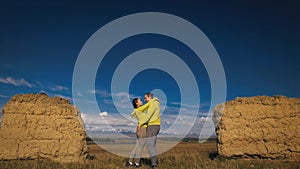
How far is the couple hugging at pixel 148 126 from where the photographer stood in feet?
31.1

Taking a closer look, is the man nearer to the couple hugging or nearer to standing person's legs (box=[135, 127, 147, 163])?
the couple hugging

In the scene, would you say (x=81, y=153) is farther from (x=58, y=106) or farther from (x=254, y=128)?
(x=254, y=128)

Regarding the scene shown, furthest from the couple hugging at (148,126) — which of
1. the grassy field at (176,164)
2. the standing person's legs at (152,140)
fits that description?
the grassy field at (176,164)

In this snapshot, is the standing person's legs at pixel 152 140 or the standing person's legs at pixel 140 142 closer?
the standing person's legs at pixel 152 140

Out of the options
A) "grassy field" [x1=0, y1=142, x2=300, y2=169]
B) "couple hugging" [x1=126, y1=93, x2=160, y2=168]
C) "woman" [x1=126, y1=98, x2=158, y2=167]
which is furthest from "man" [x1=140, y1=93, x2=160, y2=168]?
"grassy field" [x1=0, y1=142, x2=300, y2=169]

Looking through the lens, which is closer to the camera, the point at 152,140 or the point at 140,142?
the point at 152,140

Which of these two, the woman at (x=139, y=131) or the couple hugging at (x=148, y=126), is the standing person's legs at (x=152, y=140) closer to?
the couple hugging at (x=148, y=126)

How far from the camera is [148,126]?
9641 mm

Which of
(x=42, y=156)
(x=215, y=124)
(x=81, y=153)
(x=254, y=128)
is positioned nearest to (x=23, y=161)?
(x=42, y=156)

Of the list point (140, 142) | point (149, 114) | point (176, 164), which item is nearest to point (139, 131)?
point (140, 142)

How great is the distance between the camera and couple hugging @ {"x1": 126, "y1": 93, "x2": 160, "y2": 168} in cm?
949

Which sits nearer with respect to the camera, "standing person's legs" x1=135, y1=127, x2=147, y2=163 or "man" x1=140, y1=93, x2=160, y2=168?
"man" x1=140, y1=93, x2=160, y2=168

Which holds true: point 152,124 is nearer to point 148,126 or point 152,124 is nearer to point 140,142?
point 148,126

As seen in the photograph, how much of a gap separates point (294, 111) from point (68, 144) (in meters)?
9.82
